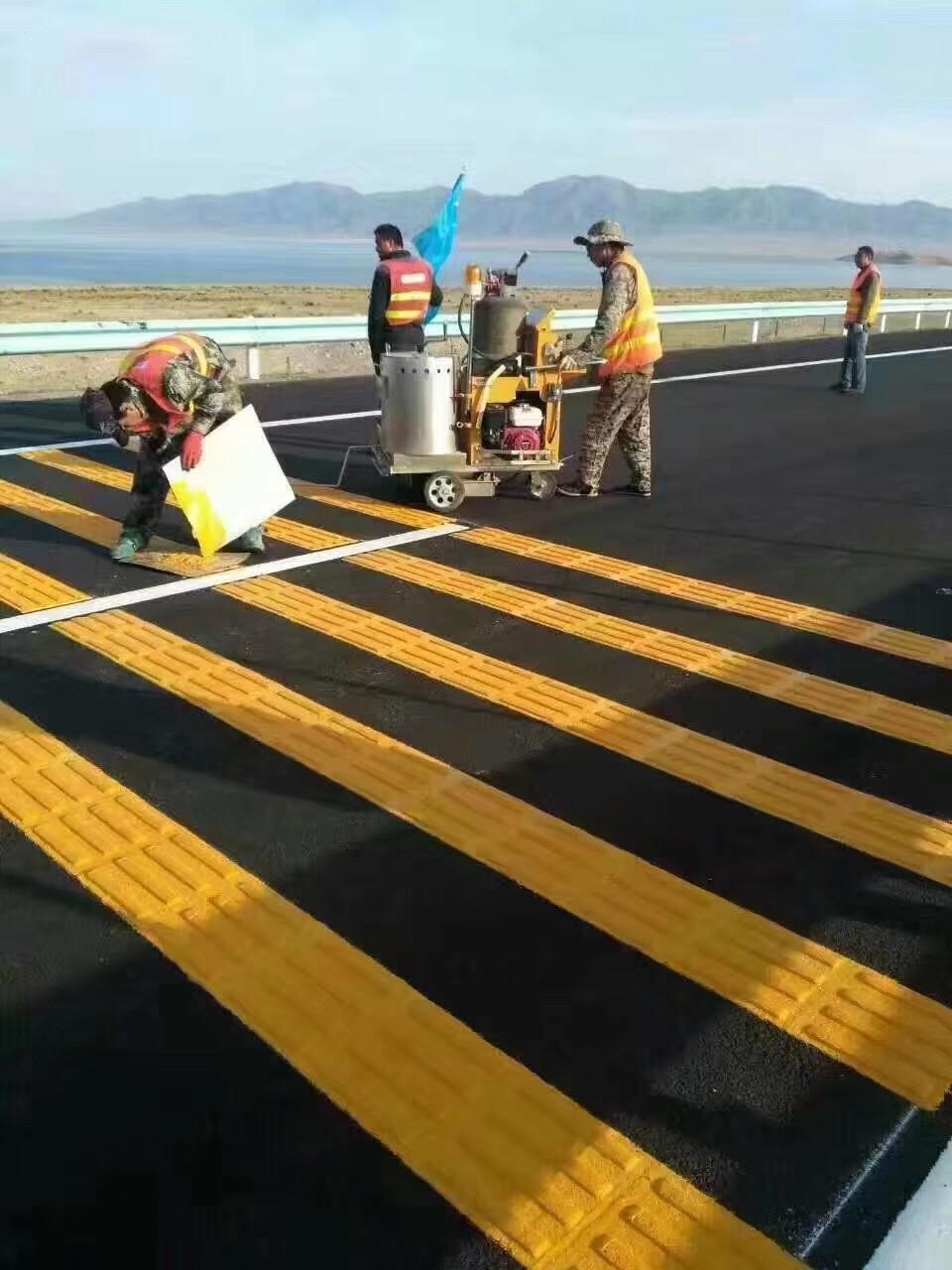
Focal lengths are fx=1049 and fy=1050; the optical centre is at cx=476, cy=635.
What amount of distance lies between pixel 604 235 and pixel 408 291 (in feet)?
6.06

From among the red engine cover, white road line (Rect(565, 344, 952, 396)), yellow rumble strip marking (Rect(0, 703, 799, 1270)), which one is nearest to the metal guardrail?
white road line (Rect(565, 344, 952, 396))

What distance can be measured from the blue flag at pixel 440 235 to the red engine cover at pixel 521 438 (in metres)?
3.04

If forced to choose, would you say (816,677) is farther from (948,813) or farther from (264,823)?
(264,823)

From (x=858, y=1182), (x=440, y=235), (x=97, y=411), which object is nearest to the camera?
(x=858, y=1182)

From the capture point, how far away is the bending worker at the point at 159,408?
236 inches

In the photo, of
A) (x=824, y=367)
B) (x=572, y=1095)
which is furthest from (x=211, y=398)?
(x=824, y=367)

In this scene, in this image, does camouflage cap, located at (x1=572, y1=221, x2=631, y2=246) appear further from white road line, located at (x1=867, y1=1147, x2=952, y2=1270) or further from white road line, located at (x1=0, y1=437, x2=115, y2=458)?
white road line, located at (x1=867, y1=1147, x2=952, y2=1270)

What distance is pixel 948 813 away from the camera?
3.94 m

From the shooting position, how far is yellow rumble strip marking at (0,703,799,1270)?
227cm

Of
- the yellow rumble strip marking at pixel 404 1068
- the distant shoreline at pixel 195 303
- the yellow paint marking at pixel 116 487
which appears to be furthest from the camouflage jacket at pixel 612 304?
the distant shoreline at pixel 195 303

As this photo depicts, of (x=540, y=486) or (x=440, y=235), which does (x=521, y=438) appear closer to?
(x=540, y=486)

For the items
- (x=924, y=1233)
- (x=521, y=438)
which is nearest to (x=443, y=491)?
(x=521, y=438)

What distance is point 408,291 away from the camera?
8898 millimetres

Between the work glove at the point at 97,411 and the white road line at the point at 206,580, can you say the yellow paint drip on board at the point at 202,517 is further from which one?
the work glove at the point at 97,411
